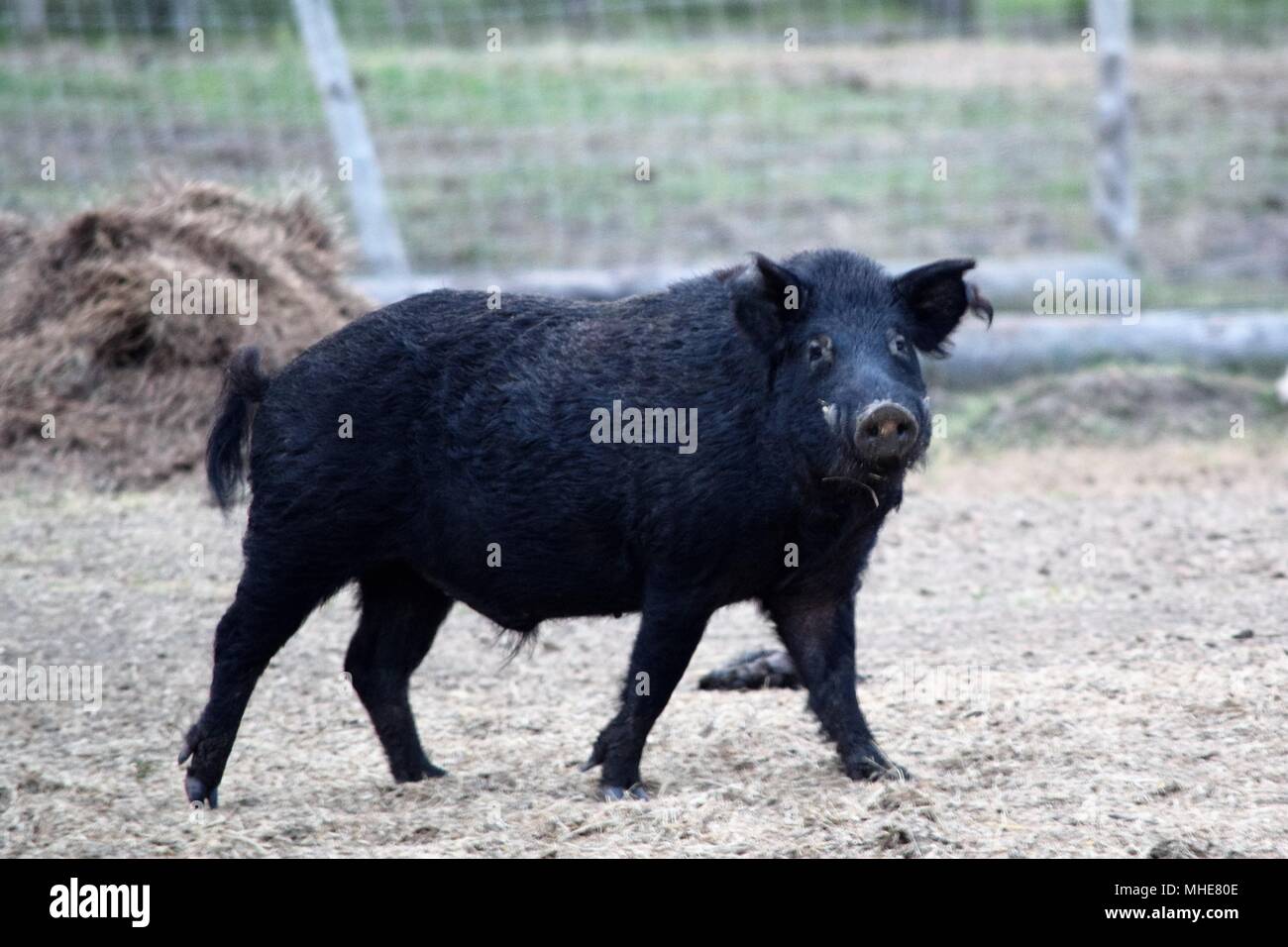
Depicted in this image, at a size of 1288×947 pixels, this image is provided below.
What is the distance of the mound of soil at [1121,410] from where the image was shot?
33.8 ft

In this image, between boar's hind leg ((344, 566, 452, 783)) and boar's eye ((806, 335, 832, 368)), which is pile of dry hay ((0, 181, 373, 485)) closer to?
boar's hind leg ((344, 566, 452, 783))

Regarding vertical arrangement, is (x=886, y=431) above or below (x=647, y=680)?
above

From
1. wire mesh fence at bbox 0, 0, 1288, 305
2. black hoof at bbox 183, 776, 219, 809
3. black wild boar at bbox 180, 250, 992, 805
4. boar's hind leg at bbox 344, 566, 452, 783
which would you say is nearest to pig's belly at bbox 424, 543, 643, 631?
black wild boar at bbox 180, 250, 992, 805

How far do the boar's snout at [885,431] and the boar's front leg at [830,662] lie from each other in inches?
29.3

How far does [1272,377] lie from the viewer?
10836 mm

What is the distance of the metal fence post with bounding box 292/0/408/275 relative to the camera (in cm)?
1149

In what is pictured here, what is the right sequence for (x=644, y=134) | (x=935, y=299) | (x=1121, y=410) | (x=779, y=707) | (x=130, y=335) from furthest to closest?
(x=644, y=134) → (x=1121, y=410) → (x=130, y=335) → (x=779, y=707) → (x=935, y=299)

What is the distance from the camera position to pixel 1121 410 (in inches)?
412

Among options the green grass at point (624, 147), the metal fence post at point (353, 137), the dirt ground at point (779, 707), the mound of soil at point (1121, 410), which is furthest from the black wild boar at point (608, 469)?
the green grass at point (624, 147)

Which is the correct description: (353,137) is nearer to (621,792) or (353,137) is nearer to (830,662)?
(830,662)

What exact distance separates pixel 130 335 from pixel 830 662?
540cm

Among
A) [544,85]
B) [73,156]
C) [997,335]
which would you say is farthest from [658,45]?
[997,335]

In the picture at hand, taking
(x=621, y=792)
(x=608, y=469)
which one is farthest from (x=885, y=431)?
(x=621, y=792)

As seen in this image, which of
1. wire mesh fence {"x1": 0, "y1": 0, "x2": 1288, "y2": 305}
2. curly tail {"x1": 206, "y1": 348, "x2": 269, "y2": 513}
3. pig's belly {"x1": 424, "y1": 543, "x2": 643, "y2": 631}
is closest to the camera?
pig's belly {"x1": 424, "y1": 543, "x2": 643, "y2": 631}
